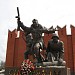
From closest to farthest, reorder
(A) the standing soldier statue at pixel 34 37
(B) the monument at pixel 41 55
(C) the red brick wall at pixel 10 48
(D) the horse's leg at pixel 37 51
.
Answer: (B) the monument at pixel 41 55 → (D) the horse's leg at pixel 37 51 → (A) the standing soldier statue at pixel 34 37 → (C) the red brick wall at pixel 10 48

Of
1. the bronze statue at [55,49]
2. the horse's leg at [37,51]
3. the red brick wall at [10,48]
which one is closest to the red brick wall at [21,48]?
the red brick wall at [10,48]

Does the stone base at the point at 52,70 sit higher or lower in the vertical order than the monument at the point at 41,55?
lower

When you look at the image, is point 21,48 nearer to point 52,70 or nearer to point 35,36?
point 35,36

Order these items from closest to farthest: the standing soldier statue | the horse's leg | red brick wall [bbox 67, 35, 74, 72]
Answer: the horse's leg, the standing soldier statue, red brick wall [bbox 67, 35, 74, 72]

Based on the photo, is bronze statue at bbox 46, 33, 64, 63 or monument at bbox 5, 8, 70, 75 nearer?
monument at bbox 5, 8, 70, 75

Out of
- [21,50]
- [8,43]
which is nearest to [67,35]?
[21,50]

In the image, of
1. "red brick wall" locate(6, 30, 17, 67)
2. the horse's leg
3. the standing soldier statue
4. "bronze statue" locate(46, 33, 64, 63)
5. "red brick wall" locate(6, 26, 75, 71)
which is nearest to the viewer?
"bronze statue" locate(46, 33, 64, 63)

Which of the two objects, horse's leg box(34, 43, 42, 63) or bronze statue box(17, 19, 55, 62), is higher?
bronze statue box(17, 19, 55, 62)

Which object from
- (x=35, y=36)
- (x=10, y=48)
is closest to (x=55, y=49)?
(x=35, y=36)

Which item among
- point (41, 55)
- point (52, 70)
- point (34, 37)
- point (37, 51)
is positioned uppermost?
point (34, 37)

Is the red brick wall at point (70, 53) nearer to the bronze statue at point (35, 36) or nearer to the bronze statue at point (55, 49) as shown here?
the bronze statue at point (35, 36)

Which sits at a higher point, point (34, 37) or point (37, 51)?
point (34, 37)

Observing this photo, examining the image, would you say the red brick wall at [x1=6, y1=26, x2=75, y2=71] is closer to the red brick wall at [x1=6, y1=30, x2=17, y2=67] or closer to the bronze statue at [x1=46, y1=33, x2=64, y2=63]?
the red brick wall at [x1=6, y1=30, x2=17, y2=67]

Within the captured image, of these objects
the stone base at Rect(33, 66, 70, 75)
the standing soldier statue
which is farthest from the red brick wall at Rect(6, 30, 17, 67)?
the stone base at Rect(33, 66, 70, 75)
